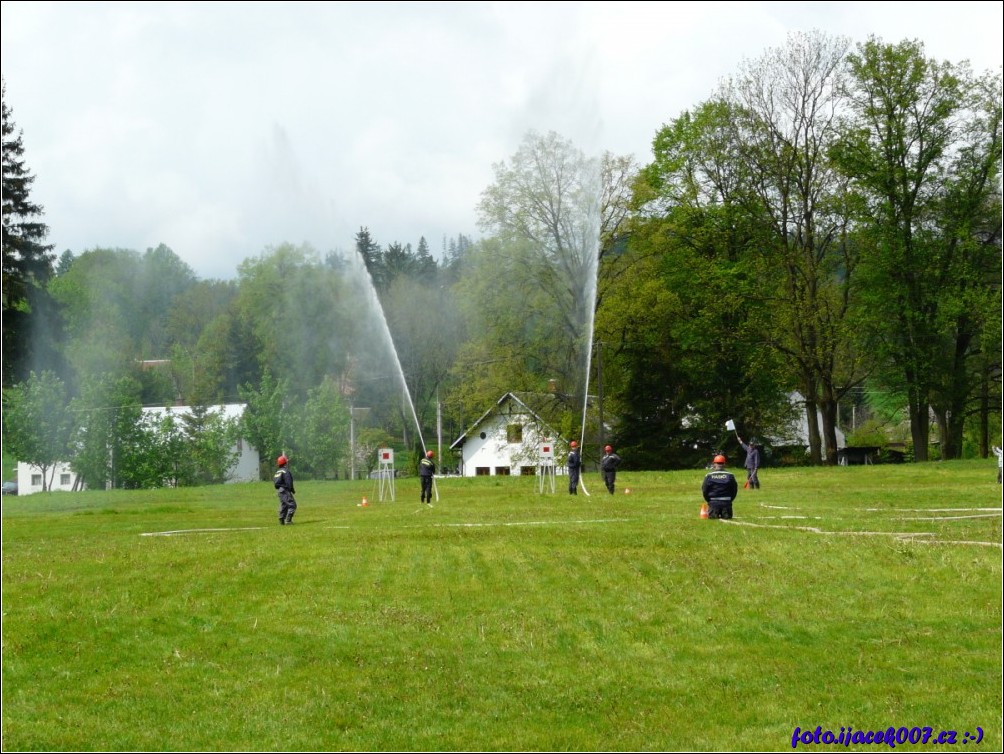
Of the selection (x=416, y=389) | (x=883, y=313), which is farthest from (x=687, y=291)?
(x=416, y=389)

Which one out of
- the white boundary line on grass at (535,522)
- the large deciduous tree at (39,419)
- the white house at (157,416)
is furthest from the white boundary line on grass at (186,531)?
the white house at (157,416)

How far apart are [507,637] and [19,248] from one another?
960 inches

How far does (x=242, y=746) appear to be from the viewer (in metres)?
13.4

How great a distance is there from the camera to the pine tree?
35.0 meters

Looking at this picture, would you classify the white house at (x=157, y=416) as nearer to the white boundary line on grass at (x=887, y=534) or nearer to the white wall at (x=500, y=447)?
the white wall at (x=500, y=447)

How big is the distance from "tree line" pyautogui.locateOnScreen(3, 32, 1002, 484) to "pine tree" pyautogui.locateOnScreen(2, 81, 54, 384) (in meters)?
13.9

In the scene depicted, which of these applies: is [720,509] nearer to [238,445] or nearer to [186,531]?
[186,531]

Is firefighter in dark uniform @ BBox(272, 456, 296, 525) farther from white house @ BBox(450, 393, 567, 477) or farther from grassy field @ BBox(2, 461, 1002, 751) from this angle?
white house @ BBox(450, 393, 567, 477)

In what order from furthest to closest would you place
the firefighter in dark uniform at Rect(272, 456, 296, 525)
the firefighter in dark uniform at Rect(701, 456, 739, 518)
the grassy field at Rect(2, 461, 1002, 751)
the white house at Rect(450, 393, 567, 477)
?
the white house at Rect(450, 393, 567, 477) < the firefighter in dark uniform at Rect(272, 456, 296, 525) < the firefighter in dark uniform at Rect(701, 456, 739, 518) < the grassy field at Rect(2, 461, 1002, 751)

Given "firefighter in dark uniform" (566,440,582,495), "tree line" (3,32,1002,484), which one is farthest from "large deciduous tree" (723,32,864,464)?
"firefighter in dark uniform" (566,440,582,495)

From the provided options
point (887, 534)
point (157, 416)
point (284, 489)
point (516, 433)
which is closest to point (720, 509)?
point (887, 534)

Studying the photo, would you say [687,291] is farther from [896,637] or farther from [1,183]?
[896,637]

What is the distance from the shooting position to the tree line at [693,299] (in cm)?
5912

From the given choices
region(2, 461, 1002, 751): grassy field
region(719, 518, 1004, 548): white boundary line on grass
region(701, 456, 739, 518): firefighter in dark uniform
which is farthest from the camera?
region(701, 456, 739, 518): firefighter in dark uniform
